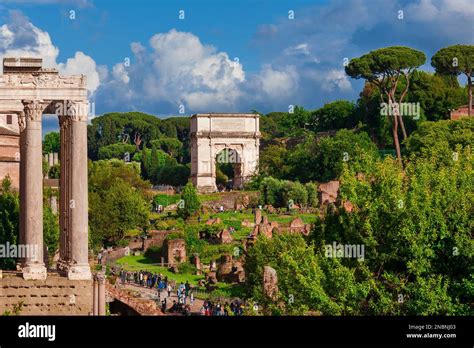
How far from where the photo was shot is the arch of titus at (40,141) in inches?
948

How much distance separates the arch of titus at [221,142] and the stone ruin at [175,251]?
3233 centimetres

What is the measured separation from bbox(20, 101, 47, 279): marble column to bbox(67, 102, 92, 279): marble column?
0.68 metres

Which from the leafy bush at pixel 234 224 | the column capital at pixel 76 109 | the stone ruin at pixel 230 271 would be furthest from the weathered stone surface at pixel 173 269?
the column capital at pixel 76 109

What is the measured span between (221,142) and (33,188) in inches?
2076

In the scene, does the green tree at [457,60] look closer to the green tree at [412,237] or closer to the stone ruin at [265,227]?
the stone ruin at [265,227]

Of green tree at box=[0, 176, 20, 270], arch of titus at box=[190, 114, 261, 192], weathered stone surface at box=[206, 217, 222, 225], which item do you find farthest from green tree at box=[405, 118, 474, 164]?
green tree at box=[0, 176, 20, 270]

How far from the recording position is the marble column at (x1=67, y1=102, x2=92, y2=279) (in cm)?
2409

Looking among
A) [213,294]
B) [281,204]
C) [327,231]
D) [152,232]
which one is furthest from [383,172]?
[281,204]

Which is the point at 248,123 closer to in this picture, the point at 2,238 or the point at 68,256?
the point at 2,238

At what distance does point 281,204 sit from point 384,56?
12.3m

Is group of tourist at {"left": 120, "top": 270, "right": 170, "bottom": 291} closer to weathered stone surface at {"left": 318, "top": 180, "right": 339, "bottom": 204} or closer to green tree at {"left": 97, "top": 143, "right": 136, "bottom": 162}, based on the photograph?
weathered stone surface at {"left": 318, "top": 180, "right": 339, "bottom": 204}

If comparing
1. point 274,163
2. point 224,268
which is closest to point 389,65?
point 274,163

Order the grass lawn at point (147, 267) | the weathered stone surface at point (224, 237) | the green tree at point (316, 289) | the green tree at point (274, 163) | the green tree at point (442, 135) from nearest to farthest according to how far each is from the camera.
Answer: the green tree at point (316, 289) < the grass lawn at point (147, 267) < the weathered stone surface at point (224, 237) < the green tree at point (442, 135) < the green tree at point (274, 163)

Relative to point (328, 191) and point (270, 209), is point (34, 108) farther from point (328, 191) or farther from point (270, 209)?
point (328, 191)
